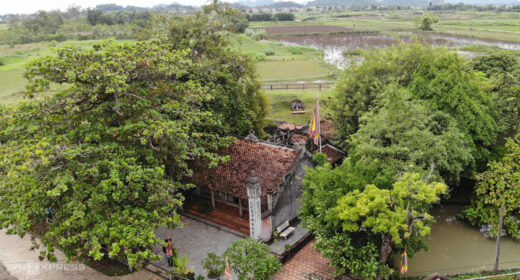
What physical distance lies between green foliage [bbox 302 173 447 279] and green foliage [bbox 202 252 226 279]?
144 inches

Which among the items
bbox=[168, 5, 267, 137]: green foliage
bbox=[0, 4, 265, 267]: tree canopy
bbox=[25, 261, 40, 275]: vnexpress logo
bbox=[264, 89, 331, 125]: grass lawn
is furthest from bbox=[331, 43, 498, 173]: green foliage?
bbox=[25, 261, 40, 275]: vnexpress logo

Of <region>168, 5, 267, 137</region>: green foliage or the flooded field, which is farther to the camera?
the flooded field

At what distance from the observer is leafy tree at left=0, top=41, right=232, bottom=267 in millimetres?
Result: 12388

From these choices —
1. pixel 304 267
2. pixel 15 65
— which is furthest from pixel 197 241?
pixel 15 65

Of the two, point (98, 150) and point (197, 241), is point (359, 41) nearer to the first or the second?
point (197, 241)

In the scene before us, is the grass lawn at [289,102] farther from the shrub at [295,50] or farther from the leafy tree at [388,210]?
the shrub at [295,50]

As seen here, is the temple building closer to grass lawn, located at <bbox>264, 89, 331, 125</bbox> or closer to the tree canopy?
the tree canopy

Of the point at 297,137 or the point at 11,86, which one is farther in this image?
the point at 11,86

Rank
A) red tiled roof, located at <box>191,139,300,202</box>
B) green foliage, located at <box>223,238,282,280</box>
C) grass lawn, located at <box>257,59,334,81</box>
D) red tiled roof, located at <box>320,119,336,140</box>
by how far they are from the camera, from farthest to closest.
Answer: grass lawn, located at <box>257,59,334,81</box>, red tiled roof, located at <box>320,119,336,140</box>, red tiled roof, located at <box>191,139,300,202</box>, green foliage, located at <box>223,238,282,280</box>

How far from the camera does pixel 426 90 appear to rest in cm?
1948

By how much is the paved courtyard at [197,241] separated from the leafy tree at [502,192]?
460 inches

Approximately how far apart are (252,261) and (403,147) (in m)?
7.71

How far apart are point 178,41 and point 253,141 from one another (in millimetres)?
8004

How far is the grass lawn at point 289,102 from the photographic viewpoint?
107ft
